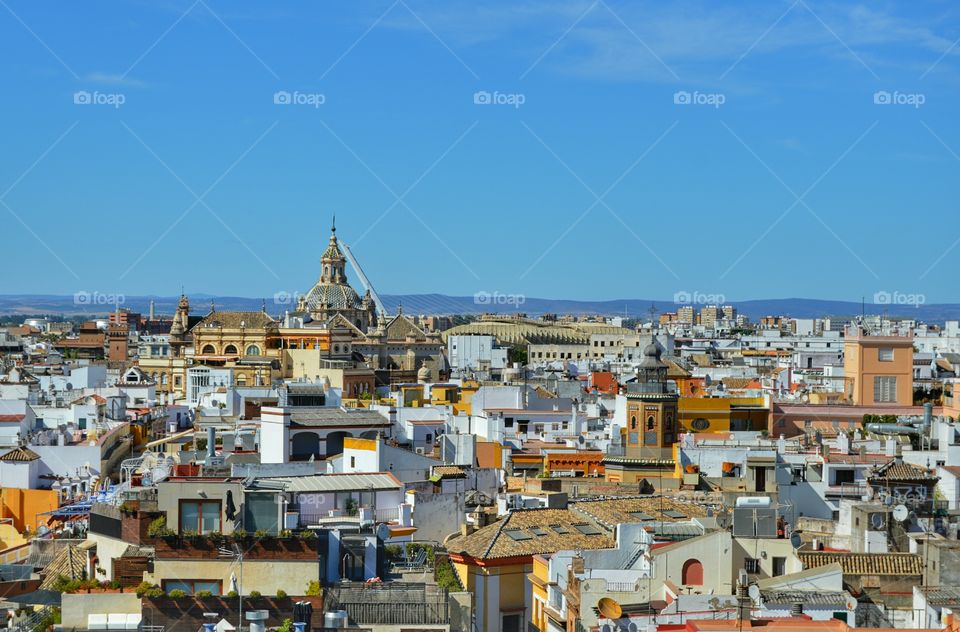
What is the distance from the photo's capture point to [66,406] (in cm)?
4809

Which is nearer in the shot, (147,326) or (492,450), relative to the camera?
(492,450)

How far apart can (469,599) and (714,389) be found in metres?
37.1

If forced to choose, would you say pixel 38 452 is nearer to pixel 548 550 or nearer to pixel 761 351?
pixel 548 550

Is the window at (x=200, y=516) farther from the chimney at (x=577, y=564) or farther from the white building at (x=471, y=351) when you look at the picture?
the white building at (x=471, y=351)

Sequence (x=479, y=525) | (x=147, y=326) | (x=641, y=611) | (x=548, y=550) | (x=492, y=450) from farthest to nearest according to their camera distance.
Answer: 1. (x=147, y=326)
2. (x=492, y=450)
3. (x=479, y=525)
4. (x=548, y=550)
5. (x=641, y=611)

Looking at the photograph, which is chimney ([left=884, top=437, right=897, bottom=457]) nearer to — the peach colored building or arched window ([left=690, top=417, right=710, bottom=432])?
arched window ([left=690, top=417, right=710, bottom=432])

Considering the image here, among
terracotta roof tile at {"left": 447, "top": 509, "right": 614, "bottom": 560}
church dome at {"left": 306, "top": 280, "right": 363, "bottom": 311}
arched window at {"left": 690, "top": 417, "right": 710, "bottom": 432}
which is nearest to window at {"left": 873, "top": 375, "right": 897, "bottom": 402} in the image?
arched window at {"left": 690, "top": 417, "right": 710, "bottom": 432}

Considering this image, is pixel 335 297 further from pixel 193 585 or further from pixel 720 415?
pixel 193 585

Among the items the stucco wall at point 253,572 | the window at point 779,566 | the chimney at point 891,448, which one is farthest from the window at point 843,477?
the stucco wall at point 253,572

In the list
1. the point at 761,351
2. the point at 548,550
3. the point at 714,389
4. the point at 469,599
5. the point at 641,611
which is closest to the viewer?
the point at 641,611

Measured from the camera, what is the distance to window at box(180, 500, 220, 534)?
1577 centimetres

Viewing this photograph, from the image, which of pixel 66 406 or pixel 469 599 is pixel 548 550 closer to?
pixel 469 599

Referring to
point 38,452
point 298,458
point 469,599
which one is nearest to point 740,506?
point 469,599

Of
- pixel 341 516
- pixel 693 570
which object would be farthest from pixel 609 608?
pixel 341 516
